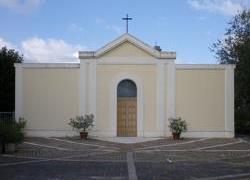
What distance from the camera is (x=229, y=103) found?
101 ft

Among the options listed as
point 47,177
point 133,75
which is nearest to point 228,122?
point 133,75

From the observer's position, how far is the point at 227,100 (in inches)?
1211

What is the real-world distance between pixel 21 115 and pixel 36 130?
1162 mm

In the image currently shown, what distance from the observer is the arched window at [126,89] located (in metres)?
31.2

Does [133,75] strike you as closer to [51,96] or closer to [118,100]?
[118,100]

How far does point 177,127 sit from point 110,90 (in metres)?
4.25

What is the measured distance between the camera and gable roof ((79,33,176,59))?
3073 centimetres

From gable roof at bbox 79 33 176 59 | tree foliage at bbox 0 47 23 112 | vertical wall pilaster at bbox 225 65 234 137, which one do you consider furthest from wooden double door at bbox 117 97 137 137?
tree foliage at bbox 0 47 23 112

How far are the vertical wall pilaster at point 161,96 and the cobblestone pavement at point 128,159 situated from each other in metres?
1.23

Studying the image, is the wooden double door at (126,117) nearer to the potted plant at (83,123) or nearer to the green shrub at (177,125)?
the potted plant at (83,123)

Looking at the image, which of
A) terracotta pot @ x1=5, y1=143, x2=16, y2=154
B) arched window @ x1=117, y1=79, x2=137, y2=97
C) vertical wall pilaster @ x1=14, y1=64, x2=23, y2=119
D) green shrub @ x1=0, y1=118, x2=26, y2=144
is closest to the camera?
green shrub @ x1=0, y1=118, x2=26, y2=144

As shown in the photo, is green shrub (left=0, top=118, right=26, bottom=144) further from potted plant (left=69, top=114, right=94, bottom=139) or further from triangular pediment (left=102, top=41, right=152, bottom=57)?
triangular pediment (left=102, top=41, right=152, bottom=57)

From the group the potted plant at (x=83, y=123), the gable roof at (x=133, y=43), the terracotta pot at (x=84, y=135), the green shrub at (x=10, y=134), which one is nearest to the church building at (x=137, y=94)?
the gable roof at (x=133, y=43)

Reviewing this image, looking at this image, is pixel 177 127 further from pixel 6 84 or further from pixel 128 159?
pixel 6 84
